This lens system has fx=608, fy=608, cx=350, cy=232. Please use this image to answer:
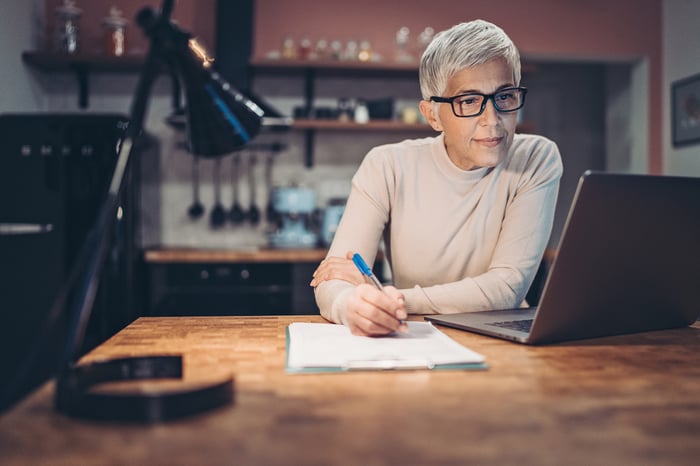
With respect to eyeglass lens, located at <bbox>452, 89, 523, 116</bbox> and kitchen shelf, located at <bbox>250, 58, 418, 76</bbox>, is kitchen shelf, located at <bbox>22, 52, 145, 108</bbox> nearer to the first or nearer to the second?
kitchen shelf, located at <bbox>250, 58, 418, 76</bbox>

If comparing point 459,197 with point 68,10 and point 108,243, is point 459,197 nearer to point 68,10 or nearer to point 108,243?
point 108,243

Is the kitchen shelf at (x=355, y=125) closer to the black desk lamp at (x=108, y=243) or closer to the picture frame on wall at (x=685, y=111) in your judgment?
the picture frame on wall at (x=685, y=111)

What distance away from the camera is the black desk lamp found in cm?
60

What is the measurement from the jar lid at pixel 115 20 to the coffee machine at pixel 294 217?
1330 millimetres

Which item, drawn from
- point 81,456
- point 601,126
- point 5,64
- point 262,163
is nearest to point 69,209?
point 5,64

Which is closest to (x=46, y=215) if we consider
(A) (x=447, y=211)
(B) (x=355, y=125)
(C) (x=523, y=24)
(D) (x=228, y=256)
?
(D) (x=228, y=256)

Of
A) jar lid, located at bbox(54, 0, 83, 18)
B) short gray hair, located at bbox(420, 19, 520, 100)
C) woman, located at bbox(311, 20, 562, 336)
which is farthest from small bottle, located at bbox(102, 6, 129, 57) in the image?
short gray hair, located at bbox(420, 19, 520, 100)

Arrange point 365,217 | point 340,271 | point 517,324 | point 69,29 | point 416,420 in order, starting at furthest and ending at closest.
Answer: point 69,29 → point 365,217 → point 340,271 → point 517,324 → point 416,420

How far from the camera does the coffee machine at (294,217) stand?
3744mm

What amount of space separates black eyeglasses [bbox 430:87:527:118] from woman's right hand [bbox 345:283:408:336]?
2.10 feet

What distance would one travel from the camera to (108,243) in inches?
29.7

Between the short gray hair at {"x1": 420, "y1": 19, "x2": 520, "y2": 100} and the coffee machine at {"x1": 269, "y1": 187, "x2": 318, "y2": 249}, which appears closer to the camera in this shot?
the short gray hair at {"x1": 420, "y1": 19, "x2": 520, "y2": 100}

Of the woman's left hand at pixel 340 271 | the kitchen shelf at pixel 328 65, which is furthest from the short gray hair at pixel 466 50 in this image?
the kitchen shelf at pixel 328 65

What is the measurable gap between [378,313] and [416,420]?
1.19 ft
